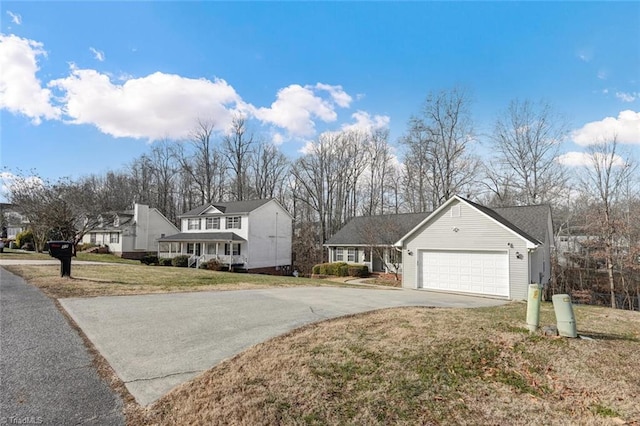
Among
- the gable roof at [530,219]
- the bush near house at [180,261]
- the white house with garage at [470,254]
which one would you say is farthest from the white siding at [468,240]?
the bush near house at [180,261]

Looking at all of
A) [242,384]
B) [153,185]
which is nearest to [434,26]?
[242,384]

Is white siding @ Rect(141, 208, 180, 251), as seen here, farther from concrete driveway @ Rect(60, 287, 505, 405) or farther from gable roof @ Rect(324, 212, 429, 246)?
concrete driveway @ Rect(60, 287, 505, 405)

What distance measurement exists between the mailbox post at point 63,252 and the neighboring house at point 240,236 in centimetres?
1689

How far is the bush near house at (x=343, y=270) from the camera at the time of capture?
2564 centimetres

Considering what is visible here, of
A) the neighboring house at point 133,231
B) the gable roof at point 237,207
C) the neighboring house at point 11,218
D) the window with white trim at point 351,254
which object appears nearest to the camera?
the window with white trim at point 351,254

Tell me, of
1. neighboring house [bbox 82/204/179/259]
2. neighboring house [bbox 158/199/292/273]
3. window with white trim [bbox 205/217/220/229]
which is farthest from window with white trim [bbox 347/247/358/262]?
neighboring house [bbox 82/204/179/259]

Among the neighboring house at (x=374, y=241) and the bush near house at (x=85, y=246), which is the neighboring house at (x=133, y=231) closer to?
the bush near house at (x=85, y=246)

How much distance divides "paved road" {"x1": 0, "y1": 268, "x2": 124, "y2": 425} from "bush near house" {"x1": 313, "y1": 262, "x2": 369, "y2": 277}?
65.7 feet

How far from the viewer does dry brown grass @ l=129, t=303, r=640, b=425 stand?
11.6ft

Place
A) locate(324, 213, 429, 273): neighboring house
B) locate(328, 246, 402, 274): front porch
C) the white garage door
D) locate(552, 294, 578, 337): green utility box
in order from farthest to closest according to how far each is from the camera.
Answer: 1. locate(324, 213, 429, 273): neighboring house
2. locate(328, 246, 402, 274): front porch
3. the white garage door
4. locate(552, 294, 578, 337): green utility box

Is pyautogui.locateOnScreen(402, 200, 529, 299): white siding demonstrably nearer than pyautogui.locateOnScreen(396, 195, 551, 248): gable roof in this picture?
Yes

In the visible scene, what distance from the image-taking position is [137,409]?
3670 millimetres

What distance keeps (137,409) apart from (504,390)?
4.10 metres

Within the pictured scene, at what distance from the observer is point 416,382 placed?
13.9 ft
